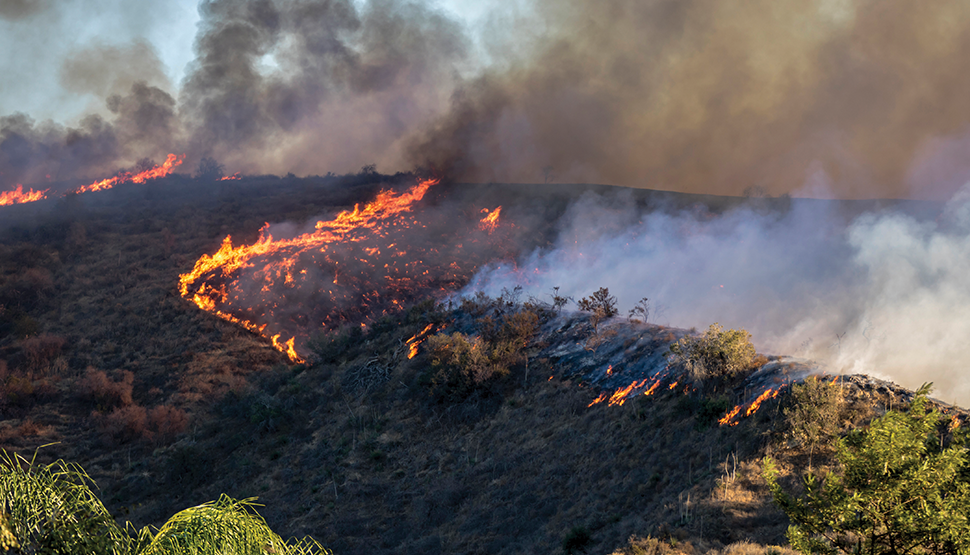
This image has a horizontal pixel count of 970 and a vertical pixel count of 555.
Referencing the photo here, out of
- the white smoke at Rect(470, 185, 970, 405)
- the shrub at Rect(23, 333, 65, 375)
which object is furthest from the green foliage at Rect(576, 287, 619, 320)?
the shrub at Rect(23, 333, 65, 375)

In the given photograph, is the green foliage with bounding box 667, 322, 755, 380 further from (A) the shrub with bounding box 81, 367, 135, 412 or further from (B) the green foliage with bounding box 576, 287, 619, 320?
(A) the shrub with bounding box 81, 367, 135, 412

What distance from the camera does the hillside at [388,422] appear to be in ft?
60.1

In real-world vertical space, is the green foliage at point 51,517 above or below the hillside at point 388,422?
above

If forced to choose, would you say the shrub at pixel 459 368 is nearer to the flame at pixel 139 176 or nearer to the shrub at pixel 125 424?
the shrub at pixel 125 424

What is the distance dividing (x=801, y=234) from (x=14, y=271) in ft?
229

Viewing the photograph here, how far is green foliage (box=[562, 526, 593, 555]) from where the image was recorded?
1688 cm

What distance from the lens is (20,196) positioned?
82.4 meters

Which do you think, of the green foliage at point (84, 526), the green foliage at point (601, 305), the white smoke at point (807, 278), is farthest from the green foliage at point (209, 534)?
the green foliage at point (601, 305)

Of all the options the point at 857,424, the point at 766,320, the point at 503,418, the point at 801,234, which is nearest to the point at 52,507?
the point at 857,424

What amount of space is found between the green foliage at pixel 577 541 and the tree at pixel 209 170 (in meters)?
90.1

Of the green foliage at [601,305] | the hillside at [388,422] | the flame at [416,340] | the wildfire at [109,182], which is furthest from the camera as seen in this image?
the wildfire at [109,182]

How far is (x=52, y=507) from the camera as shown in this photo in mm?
6406

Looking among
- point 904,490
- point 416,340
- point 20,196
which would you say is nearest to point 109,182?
point 20,196

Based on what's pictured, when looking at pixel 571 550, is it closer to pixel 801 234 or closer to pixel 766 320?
pixel 766 320
